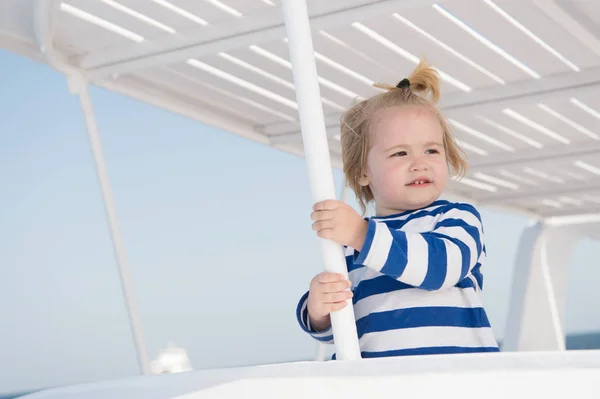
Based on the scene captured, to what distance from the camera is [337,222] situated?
2.31 m

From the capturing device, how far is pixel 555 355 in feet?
5.29

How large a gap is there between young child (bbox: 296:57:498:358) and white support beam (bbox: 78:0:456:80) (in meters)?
1.63

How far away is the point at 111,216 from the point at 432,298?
11.1 feet

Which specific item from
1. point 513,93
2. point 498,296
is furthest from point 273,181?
point 513,93

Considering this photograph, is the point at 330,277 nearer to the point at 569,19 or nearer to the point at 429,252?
the point at 429,252

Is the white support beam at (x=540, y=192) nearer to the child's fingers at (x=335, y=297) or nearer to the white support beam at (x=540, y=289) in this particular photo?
the white support beam at (x=540, y=289)

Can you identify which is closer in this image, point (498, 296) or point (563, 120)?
point (563, 120)

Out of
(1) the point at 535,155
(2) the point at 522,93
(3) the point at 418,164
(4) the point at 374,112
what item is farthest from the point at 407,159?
(1) the point at 535,155

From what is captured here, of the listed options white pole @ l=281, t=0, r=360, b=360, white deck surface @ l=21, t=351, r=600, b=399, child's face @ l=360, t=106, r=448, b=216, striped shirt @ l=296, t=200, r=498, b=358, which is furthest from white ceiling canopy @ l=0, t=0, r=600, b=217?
white deck surface @ l=21, t=351, r=600, b=399

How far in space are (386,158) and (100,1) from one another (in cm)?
266

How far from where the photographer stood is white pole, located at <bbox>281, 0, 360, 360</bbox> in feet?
7.43

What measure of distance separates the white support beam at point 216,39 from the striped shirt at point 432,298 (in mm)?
2211

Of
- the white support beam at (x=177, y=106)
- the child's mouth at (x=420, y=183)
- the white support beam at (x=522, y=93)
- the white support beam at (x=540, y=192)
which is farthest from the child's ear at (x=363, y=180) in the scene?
the white support beam at (x=540, y=192)

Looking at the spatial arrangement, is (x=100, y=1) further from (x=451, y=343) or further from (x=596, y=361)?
(x=596, y=361)
